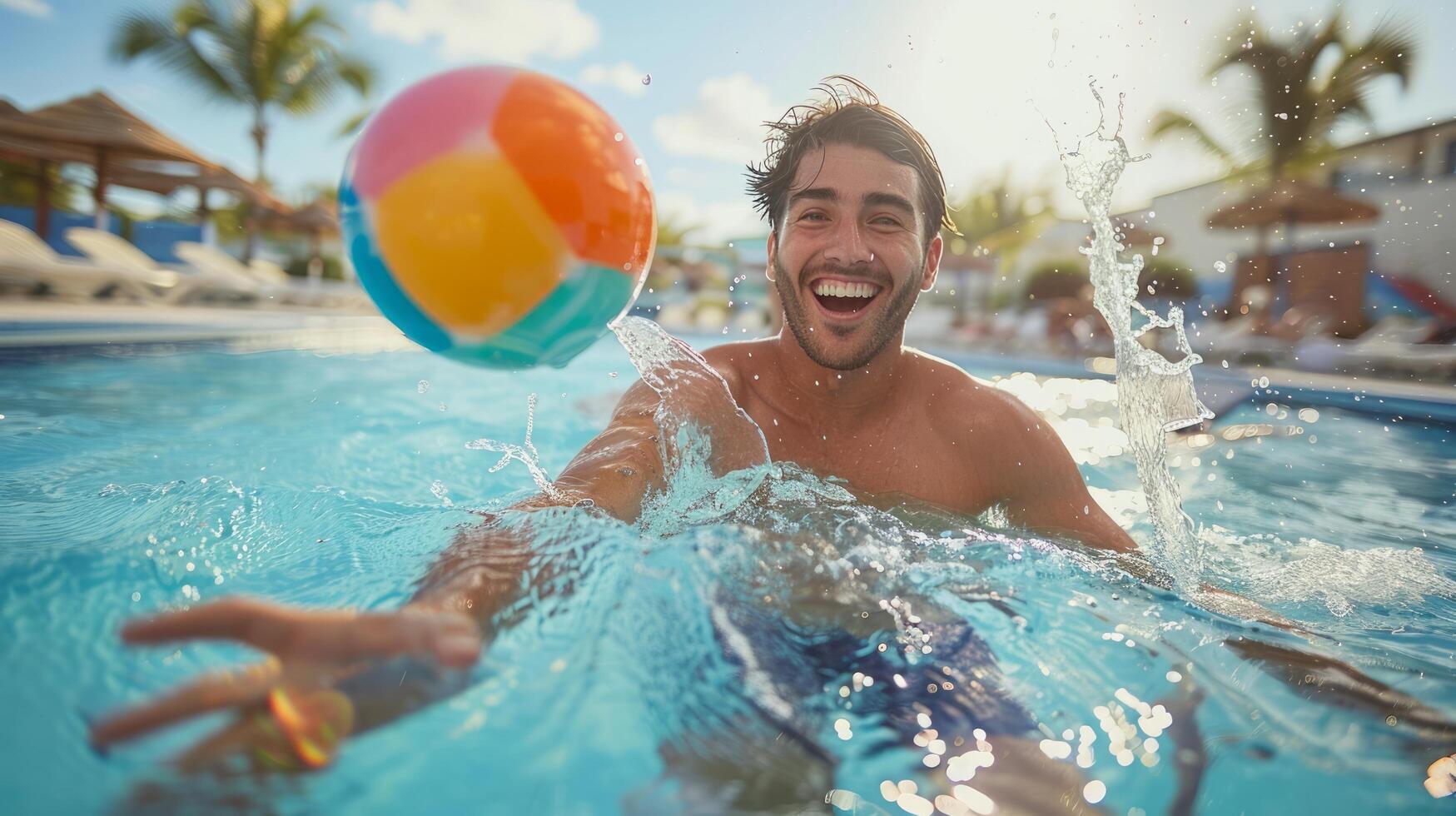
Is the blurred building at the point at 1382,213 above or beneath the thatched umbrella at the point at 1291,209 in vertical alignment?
above

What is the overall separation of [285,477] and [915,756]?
9.16 ft

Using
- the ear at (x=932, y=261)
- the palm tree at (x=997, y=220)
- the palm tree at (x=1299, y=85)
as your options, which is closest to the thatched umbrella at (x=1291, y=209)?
the palm tree at (x=1299, y=85)

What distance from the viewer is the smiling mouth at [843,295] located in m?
2.18

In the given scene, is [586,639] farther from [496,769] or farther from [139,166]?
[139,166]

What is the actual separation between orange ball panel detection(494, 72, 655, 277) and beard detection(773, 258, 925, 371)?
72cm

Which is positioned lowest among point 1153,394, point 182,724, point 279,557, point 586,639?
point 279,557

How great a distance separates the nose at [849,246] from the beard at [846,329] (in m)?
0.13

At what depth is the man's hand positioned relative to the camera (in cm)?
81

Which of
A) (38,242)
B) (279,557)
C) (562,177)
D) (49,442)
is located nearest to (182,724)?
(562,177)

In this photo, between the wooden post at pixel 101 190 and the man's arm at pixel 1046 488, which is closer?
the man's arm at pixel 1046 488

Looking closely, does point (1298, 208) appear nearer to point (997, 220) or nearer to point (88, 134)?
point (997, 220)

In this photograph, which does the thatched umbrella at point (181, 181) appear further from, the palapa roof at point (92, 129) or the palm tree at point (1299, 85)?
the palm tree at point (1299, 85)

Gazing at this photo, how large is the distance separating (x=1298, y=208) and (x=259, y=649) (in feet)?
50.6

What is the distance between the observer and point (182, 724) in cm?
82
